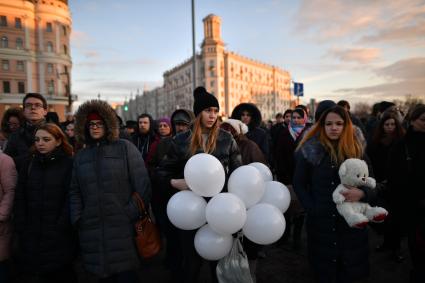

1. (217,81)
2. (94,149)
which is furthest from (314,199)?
(217,81)

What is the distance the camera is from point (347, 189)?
94.3 inches

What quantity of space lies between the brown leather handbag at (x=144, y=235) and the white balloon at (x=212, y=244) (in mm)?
529

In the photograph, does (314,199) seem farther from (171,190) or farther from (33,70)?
(33,70)

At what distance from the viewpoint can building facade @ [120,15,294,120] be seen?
75887 mm

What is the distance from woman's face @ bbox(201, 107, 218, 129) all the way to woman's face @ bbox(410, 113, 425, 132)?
226 cm

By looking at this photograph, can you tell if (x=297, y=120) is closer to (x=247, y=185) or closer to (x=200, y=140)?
(x=200, y=140)

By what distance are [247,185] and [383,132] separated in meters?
3.58

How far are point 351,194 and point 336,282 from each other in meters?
0.90

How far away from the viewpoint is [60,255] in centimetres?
280

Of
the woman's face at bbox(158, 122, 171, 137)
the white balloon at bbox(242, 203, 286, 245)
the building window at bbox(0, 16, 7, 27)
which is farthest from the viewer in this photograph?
the building window at bbox(0, 16, 7, 27)

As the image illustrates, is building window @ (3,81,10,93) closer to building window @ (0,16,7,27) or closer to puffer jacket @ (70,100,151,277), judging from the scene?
building window @ (0,16,7,27)

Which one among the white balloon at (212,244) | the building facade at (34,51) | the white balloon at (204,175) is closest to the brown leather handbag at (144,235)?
the white balloon at (212,244)

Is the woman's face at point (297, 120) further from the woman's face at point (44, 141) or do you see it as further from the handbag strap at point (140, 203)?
the woman's face at point (44, 141)

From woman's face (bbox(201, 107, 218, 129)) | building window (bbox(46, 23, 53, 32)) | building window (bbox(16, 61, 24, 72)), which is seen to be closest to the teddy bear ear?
A: woman's face (bbox(201, 107, 218, 129))
